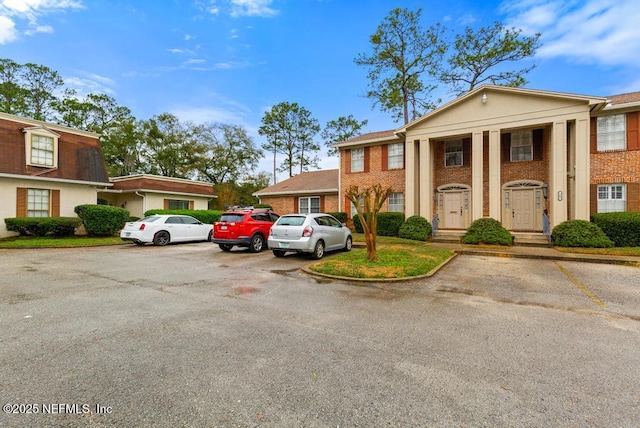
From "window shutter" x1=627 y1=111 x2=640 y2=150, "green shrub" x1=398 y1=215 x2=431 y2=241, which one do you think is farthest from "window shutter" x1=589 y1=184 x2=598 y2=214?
"green shrub" x1=398 y1=215 x2=431 y2=241

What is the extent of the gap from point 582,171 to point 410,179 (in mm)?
7127

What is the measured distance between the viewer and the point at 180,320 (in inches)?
168

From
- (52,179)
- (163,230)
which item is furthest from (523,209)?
(52,179)

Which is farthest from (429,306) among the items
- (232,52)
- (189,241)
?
(232,52)

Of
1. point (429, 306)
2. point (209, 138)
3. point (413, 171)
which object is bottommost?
point (429, 306)

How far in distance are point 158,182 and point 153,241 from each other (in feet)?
37.4

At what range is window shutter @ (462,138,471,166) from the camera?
652 inches

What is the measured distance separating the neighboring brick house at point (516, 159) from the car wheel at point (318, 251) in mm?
7837

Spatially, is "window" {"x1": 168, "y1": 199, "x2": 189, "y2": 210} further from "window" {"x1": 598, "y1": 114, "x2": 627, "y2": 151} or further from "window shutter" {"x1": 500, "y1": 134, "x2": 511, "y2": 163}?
"window" {"x1": 598, "y1": 114, "x2": 627, "y2": 151}

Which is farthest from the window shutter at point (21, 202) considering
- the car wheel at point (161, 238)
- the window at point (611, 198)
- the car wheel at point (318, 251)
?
the window at point (611, 198)

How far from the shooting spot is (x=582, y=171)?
1257 cm

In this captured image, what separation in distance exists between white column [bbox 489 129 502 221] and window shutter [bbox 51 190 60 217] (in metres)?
23.1

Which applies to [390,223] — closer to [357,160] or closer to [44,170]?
[357,160]

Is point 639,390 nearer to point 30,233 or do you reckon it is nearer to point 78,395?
point 78,395
